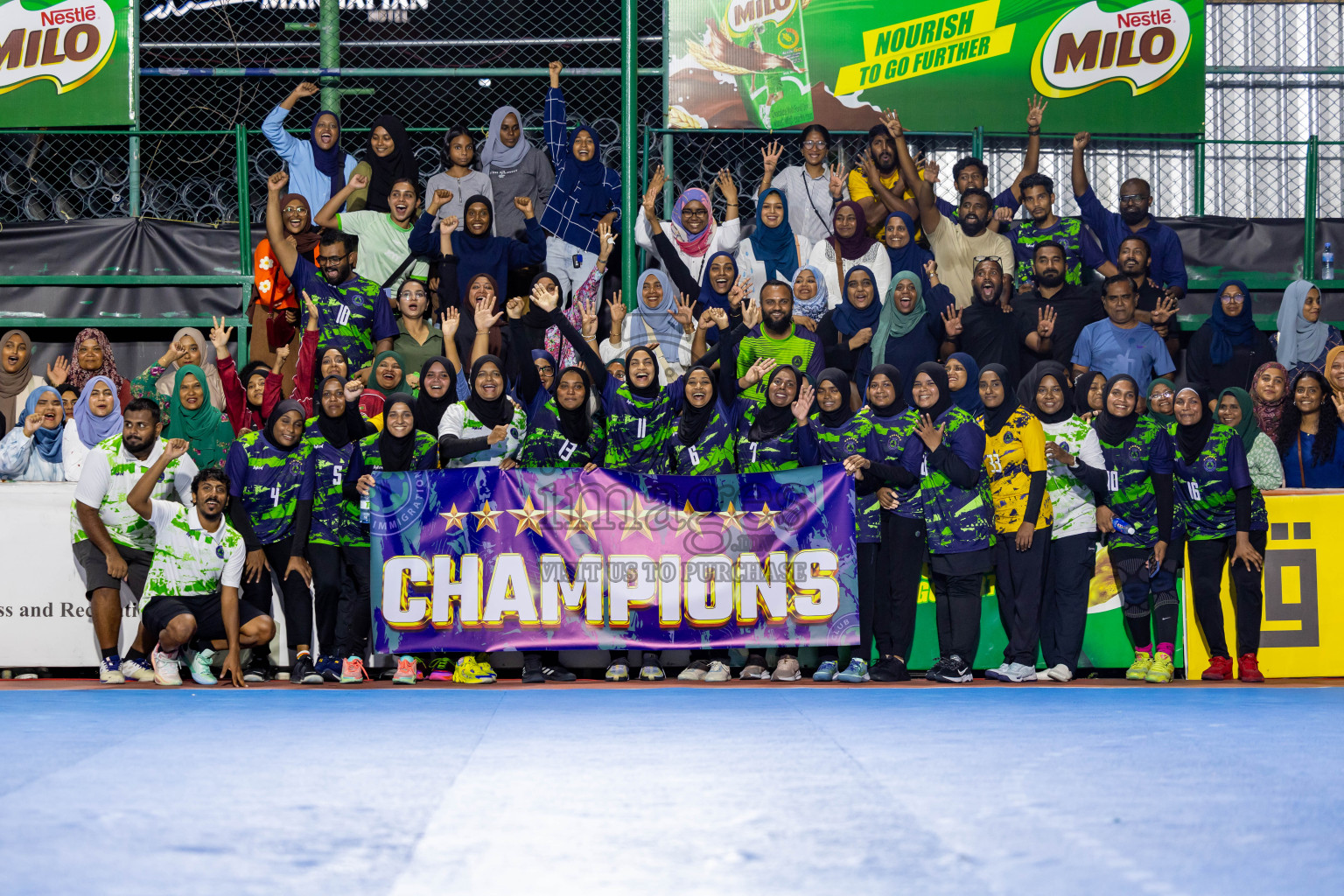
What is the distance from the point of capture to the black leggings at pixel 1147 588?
985 centimetres

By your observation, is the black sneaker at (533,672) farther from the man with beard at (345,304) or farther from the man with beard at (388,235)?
the man with beard at (388,235)

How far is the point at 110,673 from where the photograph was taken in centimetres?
973

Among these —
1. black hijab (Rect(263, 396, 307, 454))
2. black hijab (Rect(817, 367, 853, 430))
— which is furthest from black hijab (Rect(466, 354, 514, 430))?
black hijab (Rect(817, 367, 853, 430))

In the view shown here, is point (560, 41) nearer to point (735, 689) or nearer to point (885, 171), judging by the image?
point (885, 171)

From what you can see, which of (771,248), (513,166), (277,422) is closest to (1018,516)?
(771,248)

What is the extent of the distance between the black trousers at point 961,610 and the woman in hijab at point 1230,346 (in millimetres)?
3221

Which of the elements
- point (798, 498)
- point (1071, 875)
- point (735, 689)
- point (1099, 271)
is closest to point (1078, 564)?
point (798, 498)

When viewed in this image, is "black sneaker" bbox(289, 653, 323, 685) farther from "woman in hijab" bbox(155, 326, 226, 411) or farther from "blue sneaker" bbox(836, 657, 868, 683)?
"blue sneaker" bbox(836, 657, 868, 683)

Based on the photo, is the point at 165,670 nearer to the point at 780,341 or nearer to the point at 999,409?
the point at 780,341

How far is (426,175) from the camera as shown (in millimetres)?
13906

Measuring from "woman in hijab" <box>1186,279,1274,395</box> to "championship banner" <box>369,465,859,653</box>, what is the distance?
3.89 metres

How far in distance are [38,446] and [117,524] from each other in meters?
1.28

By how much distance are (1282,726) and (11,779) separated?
6215 millimetres

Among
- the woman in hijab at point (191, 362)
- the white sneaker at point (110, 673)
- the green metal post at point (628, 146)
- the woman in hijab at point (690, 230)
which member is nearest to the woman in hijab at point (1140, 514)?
the woman in hijab at point (690, 230)
